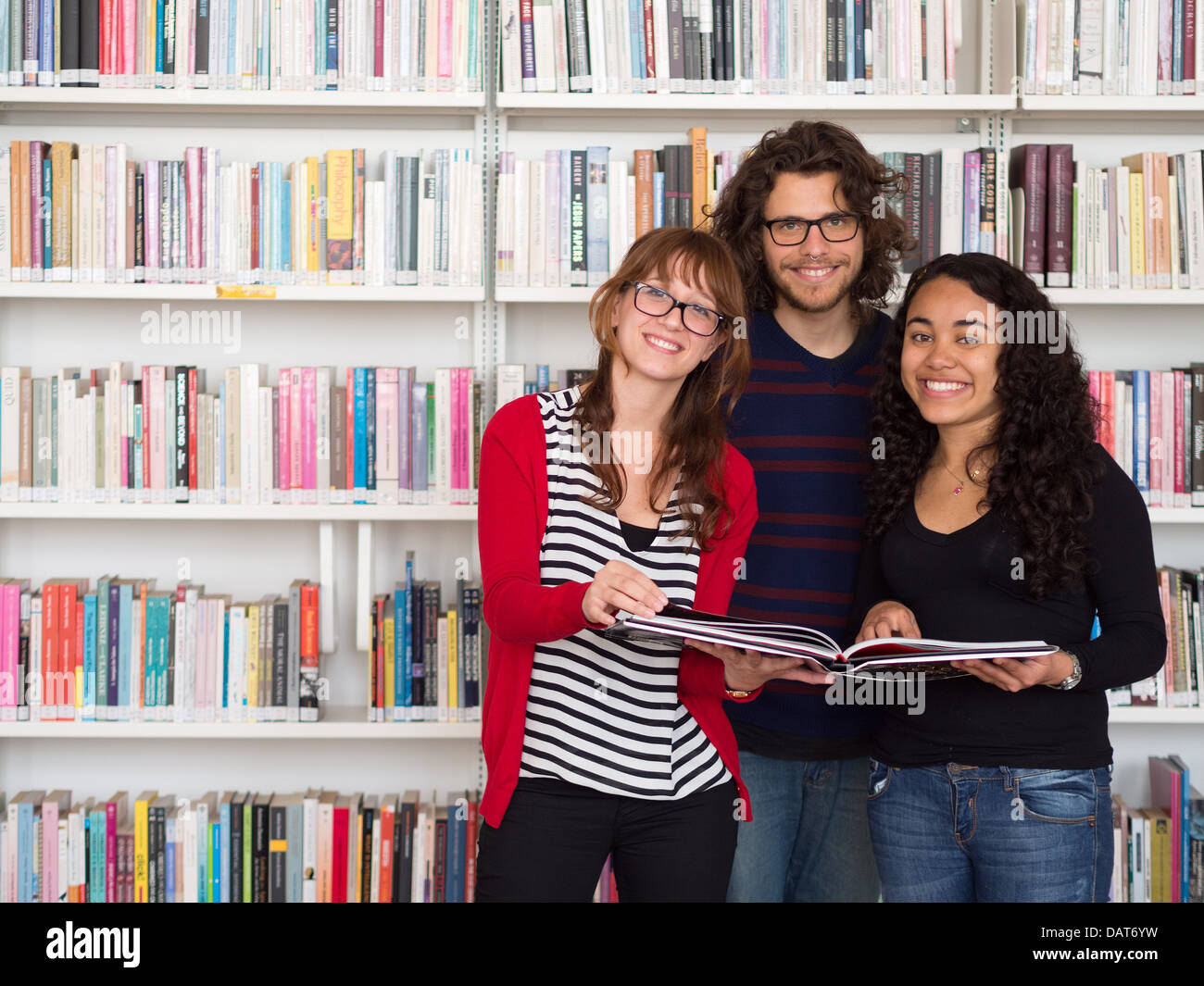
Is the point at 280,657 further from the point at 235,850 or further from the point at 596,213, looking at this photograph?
the point at 596,213

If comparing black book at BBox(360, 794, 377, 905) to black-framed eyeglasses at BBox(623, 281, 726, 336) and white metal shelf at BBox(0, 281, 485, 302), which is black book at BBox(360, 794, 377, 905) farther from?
black-framed eyeglasses at BBox(623, 281, 726, 336)

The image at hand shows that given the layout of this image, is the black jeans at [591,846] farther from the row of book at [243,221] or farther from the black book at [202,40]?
the black book at [202,40]

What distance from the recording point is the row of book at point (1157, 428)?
8.72 ft

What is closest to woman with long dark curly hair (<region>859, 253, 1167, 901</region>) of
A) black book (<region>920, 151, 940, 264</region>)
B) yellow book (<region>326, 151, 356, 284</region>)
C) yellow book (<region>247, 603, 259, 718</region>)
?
black book (<region>920, 151, 940, 264</region>)

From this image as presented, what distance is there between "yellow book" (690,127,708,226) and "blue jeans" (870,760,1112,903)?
59.7 inches

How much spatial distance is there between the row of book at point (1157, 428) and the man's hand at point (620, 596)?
5.65ft

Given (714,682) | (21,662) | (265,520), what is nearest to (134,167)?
(265,520)

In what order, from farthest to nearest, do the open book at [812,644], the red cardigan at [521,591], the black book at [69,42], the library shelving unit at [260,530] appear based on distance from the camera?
the library shelving unit at [260,530], the black book at [69,42], the red cardigan at [521,591], the open book at [812,644]

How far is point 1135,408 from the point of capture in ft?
8.80

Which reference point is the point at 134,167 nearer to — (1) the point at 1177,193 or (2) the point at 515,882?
(2) the point at 515,882

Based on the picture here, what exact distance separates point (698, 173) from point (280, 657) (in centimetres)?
160

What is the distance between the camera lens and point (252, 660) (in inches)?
105

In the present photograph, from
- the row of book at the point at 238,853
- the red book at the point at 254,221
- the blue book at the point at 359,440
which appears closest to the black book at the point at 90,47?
the red book at the point at 254,221

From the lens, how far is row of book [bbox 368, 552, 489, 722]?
2.68 meters
